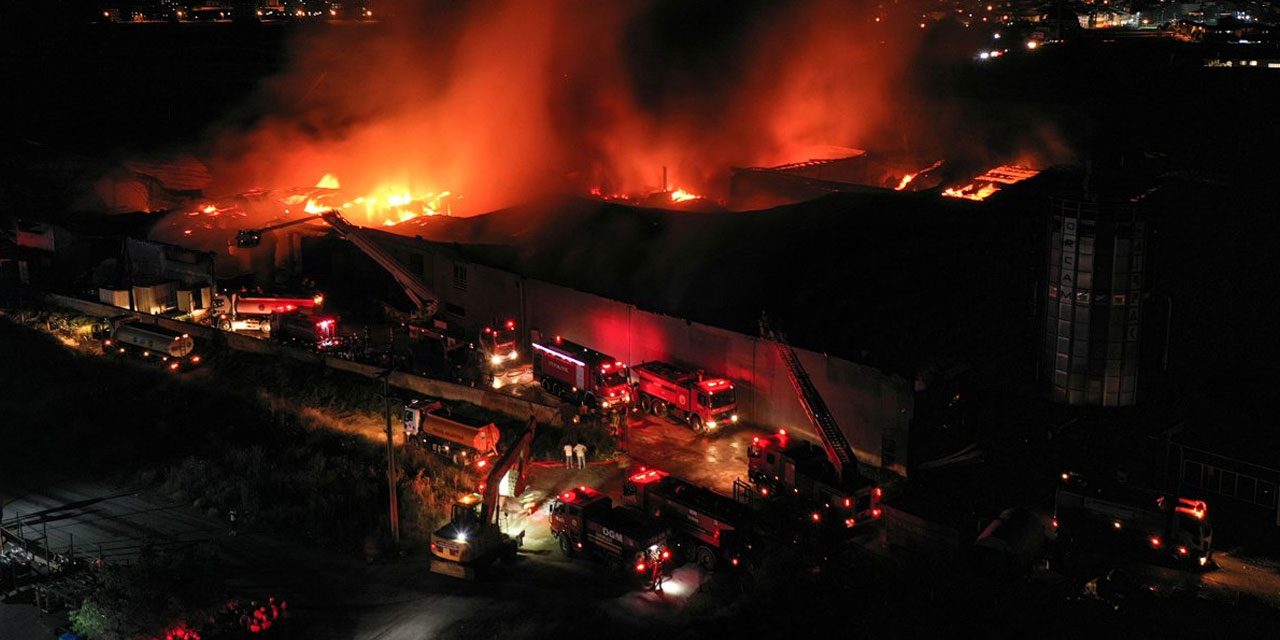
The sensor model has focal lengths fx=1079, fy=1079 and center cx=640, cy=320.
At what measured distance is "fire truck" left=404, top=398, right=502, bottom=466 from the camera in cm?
1994

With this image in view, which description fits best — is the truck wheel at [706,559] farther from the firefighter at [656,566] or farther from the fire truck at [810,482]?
the fire truck at [810,482]

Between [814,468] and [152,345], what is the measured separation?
1673 cm

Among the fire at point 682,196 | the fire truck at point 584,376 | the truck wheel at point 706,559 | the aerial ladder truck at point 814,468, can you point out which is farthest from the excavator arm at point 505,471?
the fire at point 682,196

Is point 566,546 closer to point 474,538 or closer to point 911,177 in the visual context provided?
point 474,538

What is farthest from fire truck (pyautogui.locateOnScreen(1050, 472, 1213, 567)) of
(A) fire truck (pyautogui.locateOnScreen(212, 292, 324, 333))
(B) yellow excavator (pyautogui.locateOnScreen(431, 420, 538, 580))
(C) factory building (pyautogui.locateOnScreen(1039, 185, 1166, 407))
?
(A) fire truck (pyautogui.locateOnScreen(212, 292, 324, 333))

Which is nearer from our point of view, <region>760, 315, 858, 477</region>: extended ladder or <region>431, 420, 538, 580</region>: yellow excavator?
<region>431, 420, 538, 580</region>: yellow excavator

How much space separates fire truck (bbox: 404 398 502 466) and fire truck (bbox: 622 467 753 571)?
3.73 meters

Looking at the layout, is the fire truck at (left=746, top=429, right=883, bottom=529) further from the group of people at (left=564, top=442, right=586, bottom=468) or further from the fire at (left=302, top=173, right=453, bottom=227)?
the fire at (left=302, top=173, right=453, bottom=227)

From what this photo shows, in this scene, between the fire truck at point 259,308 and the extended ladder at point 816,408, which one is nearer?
the extended ladder at point 816,408

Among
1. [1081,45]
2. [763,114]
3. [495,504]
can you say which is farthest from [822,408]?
[1081,45]

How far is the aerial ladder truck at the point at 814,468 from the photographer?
1733cm

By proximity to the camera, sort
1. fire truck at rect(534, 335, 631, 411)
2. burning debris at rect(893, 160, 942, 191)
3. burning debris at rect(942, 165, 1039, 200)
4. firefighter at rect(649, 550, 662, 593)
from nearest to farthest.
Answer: firefighter at rect(649, 550, 662, 593), fire truck at rect(534, 335, 631, 411), burning debris at rect(942, 165, 1039, 200), burning debris at rect(893, 160, 942, 191)

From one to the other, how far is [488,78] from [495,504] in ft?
110

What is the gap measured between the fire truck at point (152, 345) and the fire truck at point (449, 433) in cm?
779
